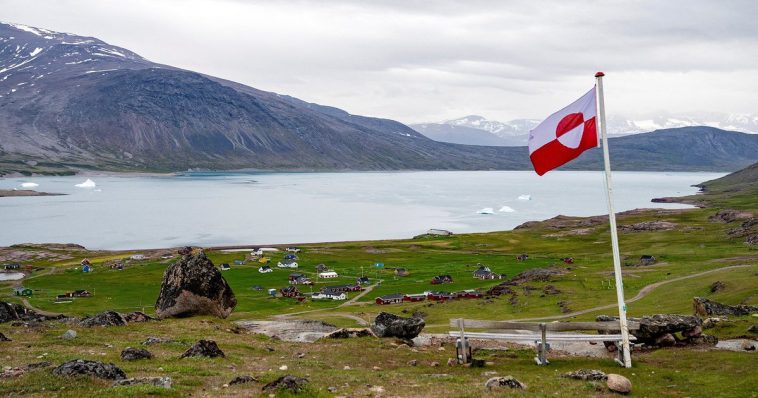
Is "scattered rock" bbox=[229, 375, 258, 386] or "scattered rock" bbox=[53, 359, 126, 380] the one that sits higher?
"scattered rock" bbox=[53, 359, 126, 380]

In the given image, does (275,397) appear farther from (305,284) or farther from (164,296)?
(305,284)

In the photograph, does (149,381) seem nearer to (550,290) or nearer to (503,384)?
(503,384)

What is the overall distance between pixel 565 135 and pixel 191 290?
2704cm

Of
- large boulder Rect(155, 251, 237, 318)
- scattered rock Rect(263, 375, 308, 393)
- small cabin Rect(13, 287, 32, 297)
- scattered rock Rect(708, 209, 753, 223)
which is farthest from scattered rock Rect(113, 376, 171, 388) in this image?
scattered rock Rect(708, 209, 753, 223)

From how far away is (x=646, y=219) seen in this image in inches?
7018

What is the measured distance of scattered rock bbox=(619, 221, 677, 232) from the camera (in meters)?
155

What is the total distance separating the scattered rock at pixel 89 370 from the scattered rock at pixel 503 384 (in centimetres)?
1133

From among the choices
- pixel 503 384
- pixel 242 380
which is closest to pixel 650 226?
pixel 503 384

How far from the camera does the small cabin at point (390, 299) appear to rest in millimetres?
83938

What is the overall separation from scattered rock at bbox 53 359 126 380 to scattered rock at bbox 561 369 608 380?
14685 millimetres

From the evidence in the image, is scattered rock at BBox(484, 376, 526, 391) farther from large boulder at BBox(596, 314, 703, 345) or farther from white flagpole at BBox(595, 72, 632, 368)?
large boulder at BBox(596, 314, 703, 345)

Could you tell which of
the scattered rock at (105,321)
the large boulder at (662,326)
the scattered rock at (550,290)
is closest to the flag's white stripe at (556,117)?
the large boulder at (662,326)

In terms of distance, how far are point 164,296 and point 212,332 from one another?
859cm

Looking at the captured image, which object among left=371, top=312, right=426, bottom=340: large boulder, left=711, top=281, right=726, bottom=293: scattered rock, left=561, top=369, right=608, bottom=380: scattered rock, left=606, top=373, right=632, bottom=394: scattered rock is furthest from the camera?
left=711, top=281, right=726, bottom=293: scattered rock
